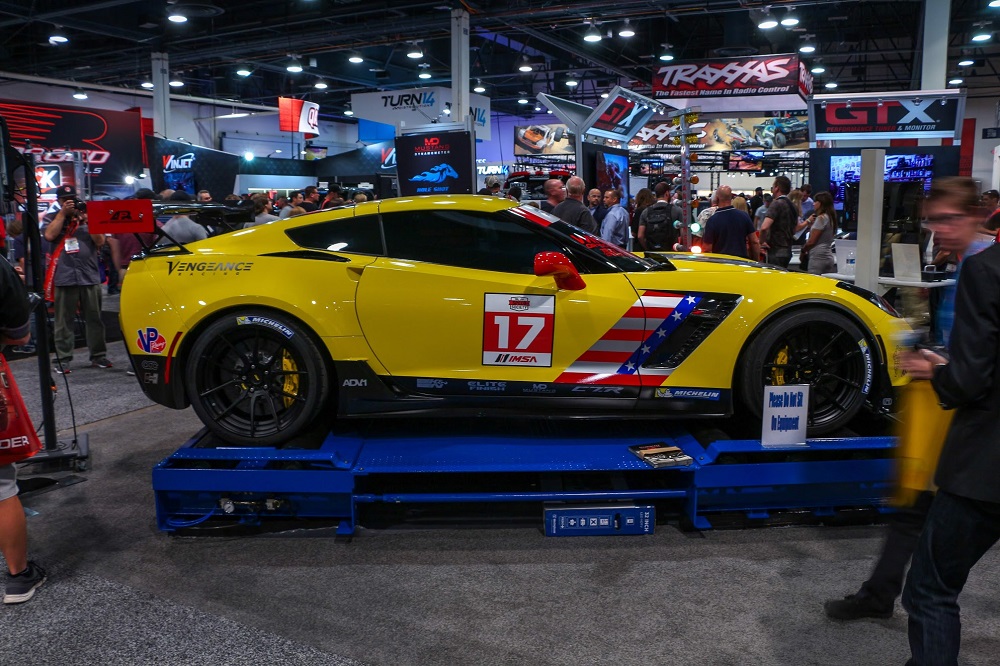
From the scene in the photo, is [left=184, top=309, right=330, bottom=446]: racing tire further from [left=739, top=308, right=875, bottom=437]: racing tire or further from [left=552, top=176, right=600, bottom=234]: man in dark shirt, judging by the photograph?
[left=552, top=176, right=600, bottom=234]: man in dark shirt

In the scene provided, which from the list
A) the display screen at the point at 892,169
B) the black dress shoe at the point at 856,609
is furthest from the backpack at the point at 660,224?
the black dress shoe at the point at 856,609

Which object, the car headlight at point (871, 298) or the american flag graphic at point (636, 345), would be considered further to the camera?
the car headlight at point (871, 298)

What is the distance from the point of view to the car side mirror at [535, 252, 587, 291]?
3.51m

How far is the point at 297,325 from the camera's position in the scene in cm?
372

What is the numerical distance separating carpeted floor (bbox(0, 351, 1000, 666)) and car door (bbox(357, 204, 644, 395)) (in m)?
0.72

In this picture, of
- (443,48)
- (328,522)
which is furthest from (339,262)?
(443,48)

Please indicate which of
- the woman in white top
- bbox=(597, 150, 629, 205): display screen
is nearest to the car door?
the woman in white top

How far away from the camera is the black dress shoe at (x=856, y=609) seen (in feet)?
9.00

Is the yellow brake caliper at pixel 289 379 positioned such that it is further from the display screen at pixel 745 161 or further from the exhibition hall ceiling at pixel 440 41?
the display screen at pixel 745 161

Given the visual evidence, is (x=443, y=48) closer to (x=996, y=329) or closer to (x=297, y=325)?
(x=297, y=325)

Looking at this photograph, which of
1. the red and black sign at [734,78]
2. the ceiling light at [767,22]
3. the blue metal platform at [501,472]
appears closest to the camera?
the blue metal platform at [501,472]

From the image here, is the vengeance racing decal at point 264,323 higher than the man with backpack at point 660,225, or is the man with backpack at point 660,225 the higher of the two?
the man with backpack at point 660,225

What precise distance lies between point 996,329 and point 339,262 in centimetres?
270

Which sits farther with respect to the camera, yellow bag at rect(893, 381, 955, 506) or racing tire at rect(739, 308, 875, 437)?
racing tire at rect(739, 308, 875, 437)
